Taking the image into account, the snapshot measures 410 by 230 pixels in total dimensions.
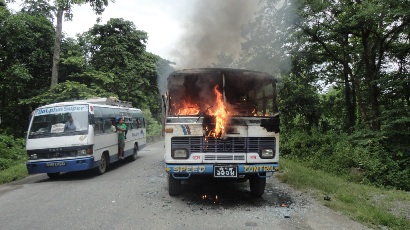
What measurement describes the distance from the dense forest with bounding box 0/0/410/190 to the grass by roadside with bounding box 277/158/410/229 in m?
2.61

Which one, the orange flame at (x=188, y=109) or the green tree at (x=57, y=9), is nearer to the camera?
the orange flame at (x=188, y=109)

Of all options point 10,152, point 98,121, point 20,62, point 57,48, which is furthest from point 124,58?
point 98,121

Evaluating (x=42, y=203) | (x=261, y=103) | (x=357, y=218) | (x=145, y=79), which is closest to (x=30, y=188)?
Result: (x=42, y=203)

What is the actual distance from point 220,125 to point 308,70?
493 inches

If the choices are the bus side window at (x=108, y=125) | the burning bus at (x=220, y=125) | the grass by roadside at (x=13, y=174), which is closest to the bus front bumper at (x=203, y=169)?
the burning bus at (x=220, y=125)

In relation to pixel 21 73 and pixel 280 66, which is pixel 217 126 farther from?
pixel 21 73

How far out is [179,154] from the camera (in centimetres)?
620

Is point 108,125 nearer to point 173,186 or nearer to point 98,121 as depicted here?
point 98,121

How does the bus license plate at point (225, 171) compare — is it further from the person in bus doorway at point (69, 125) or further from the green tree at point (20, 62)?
the green tree at point (20, 62)

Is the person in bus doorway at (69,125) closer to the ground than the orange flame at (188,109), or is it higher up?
closer to the ground

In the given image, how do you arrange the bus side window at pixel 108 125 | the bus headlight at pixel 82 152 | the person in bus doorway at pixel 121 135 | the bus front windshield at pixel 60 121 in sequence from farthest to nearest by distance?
the person in bus doorway at pixel 121 135
the bus side window at pixel 108 125
the bus front windshield at pixel 60 121
the bus headlight at pixel 82 152

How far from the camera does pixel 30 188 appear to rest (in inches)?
332

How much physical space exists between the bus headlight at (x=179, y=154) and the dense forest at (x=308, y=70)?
5.05m

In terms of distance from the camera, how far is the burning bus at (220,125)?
615 cm
